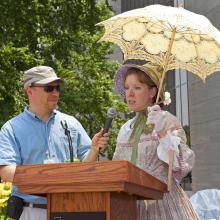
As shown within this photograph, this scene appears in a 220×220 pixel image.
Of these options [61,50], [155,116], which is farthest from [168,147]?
[61,50]

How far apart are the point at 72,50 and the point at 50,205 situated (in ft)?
37.9

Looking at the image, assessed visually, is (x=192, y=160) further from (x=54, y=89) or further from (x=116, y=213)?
(x=54, y=89)

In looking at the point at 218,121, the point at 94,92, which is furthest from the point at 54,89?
the point at 94,92

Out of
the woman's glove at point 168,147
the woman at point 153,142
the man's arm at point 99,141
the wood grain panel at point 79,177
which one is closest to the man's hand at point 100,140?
the man's arm at point 99,141

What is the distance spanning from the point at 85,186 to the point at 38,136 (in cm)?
131

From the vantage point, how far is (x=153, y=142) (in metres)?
3.07

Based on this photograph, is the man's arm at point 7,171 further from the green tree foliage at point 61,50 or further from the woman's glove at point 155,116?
the green tree foliage at point 61,50

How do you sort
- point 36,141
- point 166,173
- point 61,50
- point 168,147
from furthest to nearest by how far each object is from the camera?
point 61,50
point 36,141
point 166,173
point 168,147

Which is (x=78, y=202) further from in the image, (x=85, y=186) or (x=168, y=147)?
(x=168, y=147)

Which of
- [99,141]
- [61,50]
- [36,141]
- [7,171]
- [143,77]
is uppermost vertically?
[143,77]

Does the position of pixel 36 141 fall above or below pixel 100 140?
below

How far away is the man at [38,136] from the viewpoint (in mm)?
3434

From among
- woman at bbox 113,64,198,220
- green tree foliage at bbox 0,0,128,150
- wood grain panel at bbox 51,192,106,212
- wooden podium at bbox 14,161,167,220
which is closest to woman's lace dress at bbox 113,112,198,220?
woman at bbox 113,64,198,220

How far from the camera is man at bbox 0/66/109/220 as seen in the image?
343cm
